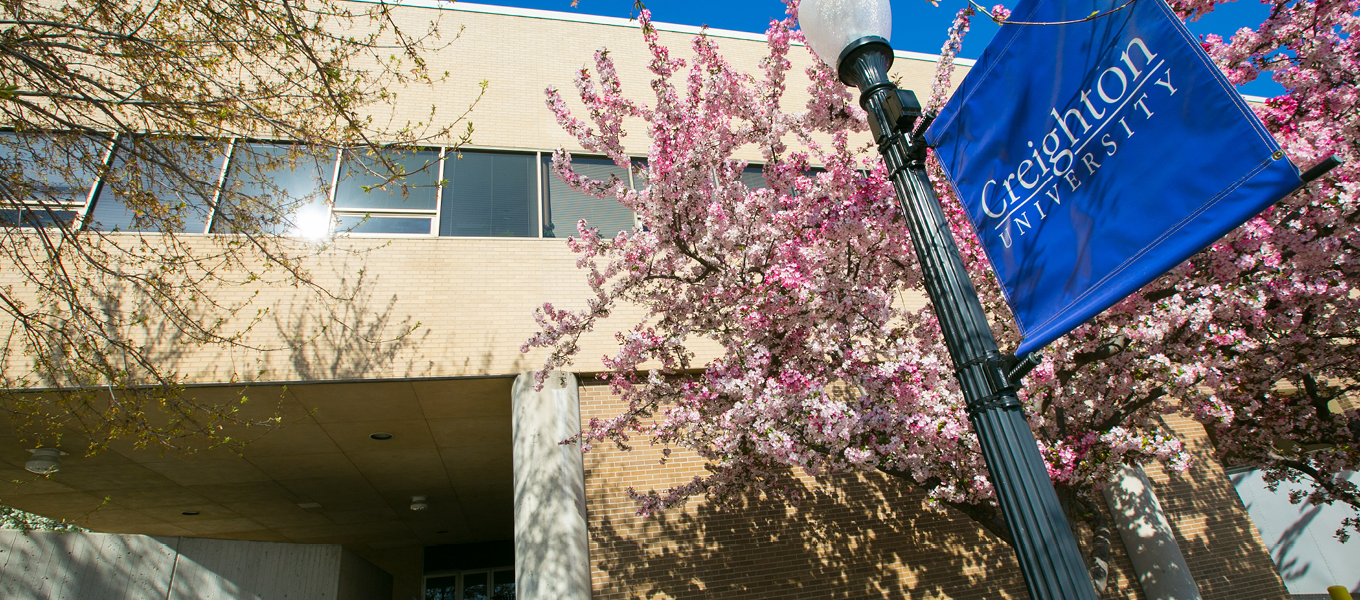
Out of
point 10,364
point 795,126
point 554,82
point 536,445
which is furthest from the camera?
point 554,82

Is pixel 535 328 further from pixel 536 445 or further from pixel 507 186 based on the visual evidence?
pixel 507 186

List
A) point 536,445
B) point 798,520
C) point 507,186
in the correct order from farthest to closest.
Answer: point 507,186
point 798,520
point 536,445

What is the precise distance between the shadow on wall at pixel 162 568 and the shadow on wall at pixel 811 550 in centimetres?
691

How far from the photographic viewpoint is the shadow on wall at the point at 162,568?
8.21m

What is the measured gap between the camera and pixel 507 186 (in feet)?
30.7

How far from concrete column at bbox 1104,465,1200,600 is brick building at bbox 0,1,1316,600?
23 cm

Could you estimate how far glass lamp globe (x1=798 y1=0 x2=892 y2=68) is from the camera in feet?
9.88

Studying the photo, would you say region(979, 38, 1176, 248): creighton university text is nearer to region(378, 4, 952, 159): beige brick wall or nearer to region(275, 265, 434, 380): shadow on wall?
region(275, 265, 434, 380): shadow on wall

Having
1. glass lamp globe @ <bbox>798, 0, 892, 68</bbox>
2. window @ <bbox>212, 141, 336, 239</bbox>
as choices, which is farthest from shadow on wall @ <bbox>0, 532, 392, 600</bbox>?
glass lamp globe @ <bbox>798, 0, 892, 68</bbox>

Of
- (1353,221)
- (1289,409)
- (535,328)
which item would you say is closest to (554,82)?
(535,328)

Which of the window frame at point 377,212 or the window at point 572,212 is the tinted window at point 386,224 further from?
the window at point 572,212

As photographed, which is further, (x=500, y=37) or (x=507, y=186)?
(x=500, y=37)

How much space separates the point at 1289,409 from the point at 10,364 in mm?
14859

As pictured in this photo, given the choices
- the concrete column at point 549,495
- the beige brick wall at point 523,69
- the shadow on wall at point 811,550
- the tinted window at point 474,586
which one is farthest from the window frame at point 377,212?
the tinted window at point 474,586
